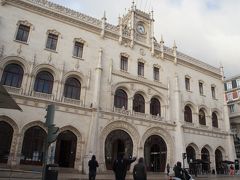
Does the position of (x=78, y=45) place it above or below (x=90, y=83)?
above

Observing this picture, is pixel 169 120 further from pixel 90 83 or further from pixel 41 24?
pixel 41 24

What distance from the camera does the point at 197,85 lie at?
33.5 metres

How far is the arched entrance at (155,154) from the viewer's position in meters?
26.7

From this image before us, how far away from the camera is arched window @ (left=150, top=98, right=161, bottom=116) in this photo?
27.9m

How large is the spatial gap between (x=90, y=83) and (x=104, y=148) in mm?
6705

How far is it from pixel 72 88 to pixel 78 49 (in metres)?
4.52

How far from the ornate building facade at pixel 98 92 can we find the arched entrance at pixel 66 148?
0.30ft

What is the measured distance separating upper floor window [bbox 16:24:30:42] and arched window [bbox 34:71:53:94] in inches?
143

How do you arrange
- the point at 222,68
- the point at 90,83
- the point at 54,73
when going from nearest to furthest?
the point at 54,73
the point at 90,83
the point at 222,68

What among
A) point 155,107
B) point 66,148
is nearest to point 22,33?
point 66,148

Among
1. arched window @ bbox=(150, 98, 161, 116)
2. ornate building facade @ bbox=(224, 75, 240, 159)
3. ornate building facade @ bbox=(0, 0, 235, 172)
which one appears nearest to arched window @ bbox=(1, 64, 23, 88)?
ornate building facade @ bbox=(0, 0, 235, 172)

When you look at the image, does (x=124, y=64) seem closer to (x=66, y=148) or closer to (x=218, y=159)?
(x=66, y=148)

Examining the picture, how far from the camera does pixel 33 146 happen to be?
19891mm

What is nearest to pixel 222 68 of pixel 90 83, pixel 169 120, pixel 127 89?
pixel 169 120
